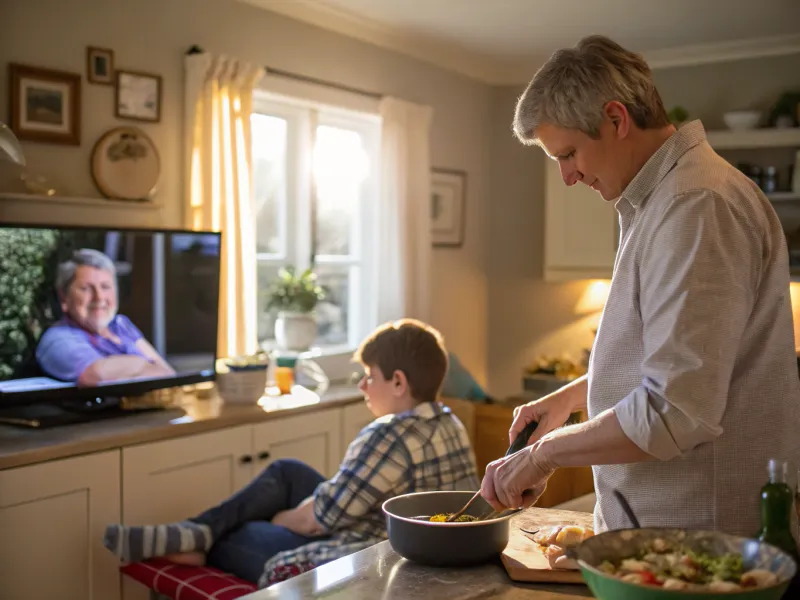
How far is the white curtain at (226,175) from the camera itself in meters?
3.62

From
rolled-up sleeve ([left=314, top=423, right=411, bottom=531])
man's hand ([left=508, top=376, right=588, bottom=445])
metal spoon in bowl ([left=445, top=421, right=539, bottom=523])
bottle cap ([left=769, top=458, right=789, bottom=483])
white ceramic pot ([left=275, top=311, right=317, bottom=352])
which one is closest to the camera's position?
bottle cap ([left=769, top=458, right=789, bottom=483])

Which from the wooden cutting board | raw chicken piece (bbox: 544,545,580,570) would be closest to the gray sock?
the wooden cutting board

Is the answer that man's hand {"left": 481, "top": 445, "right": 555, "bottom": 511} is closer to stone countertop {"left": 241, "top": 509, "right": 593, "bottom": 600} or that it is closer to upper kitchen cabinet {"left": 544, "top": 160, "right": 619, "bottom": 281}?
stone countertop {"left": 241, "top": 509, "right": 593, "bottom": 600}

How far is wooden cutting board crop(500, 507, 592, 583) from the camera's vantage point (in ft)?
4.49

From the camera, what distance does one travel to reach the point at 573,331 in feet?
18.2

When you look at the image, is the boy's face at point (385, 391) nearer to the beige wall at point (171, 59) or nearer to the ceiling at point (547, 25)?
the beige wall at point (171, 59)

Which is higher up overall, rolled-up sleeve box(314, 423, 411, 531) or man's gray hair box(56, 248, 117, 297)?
man's gray hair box(56, 248, 117, 297)

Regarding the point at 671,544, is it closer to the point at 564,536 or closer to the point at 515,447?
the point at 564,536

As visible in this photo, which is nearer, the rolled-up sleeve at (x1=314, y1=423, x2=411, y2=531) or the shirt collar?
the shirt collar

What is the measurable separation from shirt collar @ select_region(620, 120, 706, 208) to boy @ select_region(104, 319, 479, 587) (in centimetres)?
110

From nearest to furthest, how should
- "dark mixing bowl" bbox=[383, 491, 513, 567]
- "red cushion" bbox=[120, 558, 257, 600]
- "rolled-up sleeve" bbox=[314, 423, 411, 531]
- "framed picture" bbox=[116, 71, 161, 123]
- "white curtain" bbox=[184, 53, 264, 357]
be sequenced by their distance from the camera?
"dark mixing bowl" bbox=[383, 491, 513, 567] < "rolled-up sleeve" bbox=[314, 423, 411, 531] < "red cushion" bbox=[120, 558, 257, 600] < "framed picture" bbox=[116, 71, 161, 123] < "white curtain" bbox=[184, 53, 264, 357]

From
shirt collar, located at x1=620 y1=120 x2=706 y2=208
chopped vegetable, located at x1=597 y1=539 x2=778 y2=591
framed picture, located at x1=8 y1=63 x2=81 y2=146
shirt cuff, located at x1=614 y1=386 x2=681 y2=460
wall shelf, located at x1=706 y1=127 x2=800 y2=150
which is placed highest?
wall shelf, located at x1=706 y1=127 x2=800 y2=150

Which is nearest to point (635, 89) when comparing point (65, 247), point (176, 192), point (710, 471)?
point (710, 471)

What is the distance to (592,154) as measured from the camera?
1.39 metres
